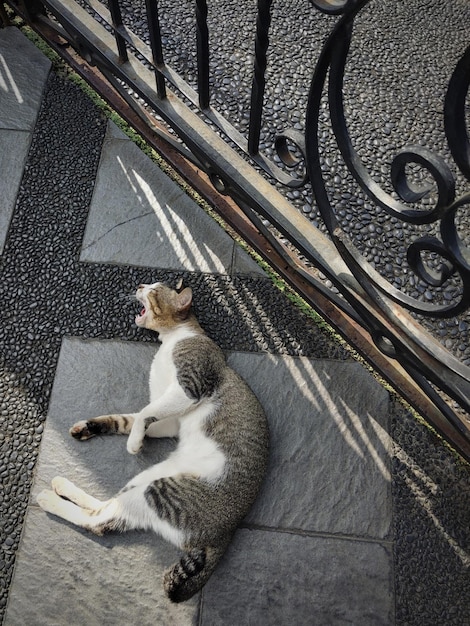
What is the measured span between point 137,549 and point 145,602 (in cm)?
19

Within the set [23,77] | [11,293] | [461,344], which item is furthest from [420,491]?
[23,77]

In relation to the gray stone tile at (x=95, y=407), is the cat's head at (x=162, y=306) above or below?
above

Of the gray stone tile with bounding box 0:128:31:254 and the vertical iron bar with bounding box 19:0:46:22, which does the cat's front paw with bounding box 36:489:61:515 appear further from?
the vertical iron bar with bounding box 19:0:46:22

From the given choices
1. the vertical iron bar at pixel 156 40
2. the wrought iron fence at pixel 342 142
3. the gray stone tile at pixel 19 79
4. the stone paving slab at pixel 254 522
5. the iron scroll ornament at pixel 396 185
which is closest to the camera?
the iron scroll ornament at pixel 396 185

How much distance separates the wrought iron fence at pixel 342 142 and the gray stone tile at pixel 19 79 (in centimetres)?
36

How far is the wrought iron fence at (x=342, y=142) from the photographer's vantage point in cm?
124

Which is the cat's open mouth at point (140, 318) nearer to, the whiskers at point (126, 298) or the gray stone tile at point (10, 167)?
the whiskers at point (126, 298)

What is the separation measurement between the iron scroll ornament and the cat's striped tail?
1.18m

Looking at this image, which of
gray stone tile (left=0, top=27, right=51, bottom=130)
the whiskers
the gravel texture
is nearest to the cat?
the whiskers

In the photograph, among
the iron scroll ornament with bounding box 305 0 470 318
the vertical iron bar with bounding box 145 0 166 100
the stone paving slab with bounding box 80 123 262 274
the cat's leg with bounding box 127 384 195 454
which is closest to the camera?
the iron scroll ornament with bounding box 305 0 470 318

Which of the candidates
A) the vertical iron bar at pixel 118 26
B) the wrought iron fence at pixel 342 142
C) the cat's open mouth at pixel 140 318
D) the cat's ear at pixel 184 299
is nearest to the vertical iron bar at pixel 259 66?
the wrought iron fence at pixel 342 142

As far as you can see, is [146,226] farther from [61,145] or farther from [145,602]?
[145,602]

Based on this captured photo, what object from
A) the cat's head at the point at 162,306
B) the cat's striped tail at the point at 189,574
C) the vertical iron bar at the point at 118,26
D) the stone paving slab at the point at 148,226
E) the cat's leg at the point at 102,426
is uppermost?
the vertical iron bar at the point at 118,26

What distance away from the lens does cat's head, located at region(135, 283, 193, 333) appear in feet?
7.83
